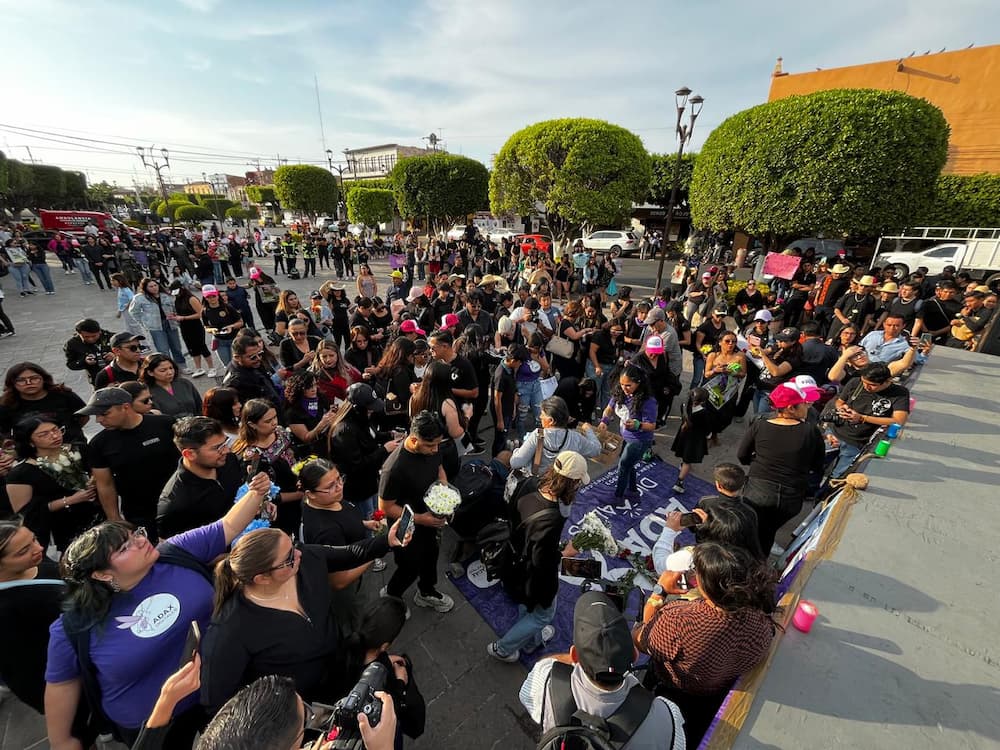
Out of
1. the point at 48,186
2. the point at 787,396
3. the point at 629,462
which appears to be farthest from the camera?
the point at 48,186

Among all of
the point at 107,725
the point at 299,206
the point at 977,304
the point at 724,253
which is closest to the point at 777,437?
the point at 107,725

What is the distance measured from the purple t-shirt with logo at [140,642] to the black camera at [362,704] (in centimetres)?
94

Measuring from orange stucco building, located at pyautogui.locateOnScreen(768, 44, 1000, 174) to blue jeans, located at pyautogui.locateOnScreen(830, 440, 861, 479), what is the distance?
26216 mm

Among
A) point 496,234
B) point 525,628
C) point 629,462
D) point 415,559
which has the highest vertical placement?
point 496,234

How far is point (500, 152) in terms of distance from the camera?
69.7ft

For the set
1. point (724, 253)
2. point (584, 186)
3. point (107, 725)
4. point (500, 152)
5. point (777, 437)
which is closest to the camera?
point (107, 725)

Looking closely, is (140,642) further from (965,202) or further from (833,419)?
(965,202)

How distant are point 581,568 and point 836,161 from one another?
17.1 m

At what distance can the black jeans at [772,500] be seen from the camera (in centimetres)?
350

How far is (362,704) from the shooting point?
1522mm

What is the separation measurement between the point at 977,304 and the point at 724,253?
18.8 metres

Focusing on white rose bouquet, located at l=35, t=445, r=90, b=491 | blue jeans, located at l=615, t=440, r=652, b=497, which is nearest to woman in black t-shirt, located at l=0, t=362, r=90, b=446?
white rose bouquet, located at l=35, t=445, r=90, b=491

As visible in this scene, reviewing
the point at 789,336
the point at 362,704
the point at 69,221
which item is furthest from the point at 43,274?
the point at 789,336

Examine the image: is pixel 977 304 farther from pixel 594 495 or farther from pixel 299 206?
pixel 299 206
